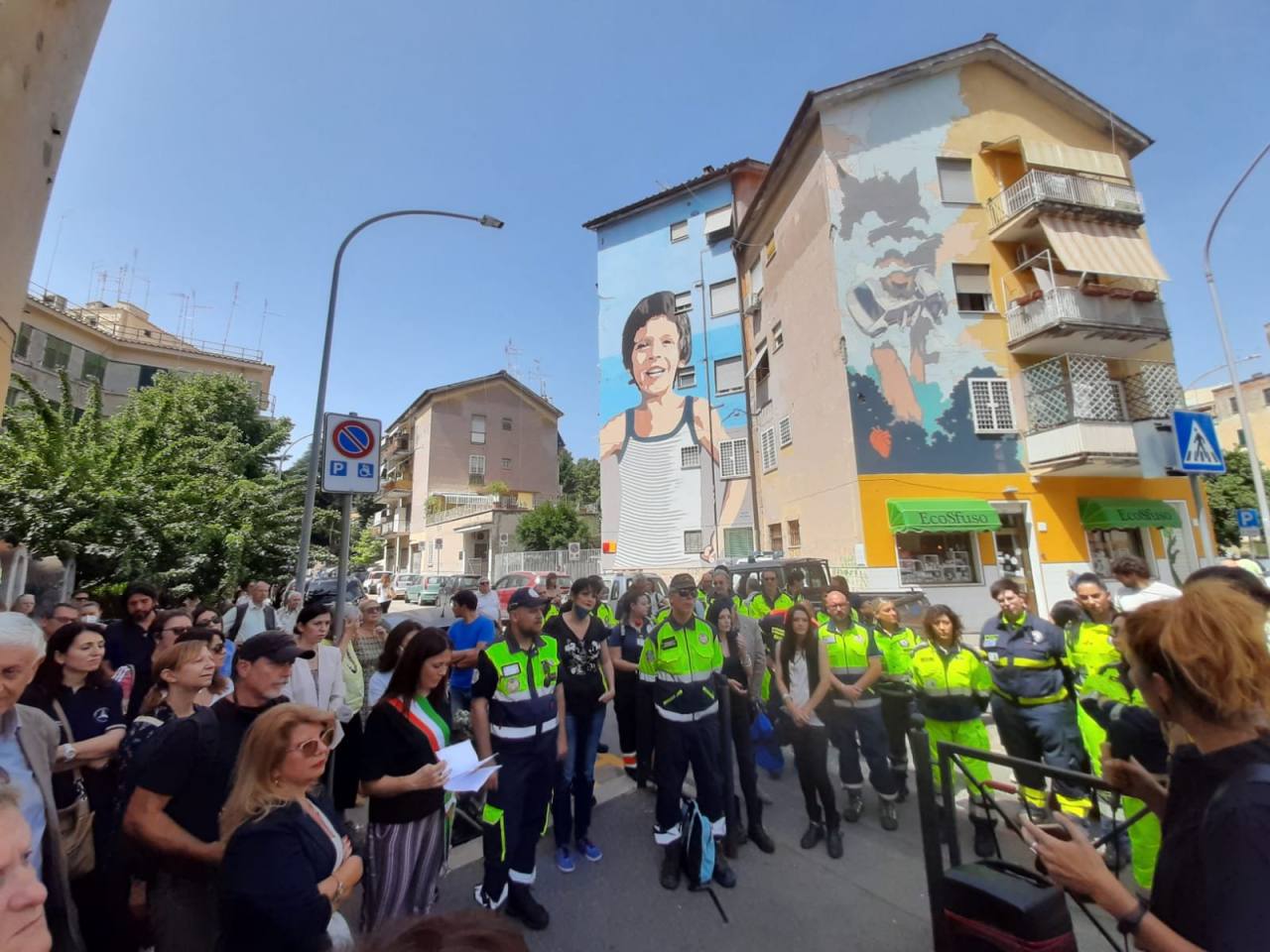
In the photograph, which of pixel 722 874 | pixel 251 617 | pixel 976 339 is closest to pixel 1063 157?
pixel 976 339

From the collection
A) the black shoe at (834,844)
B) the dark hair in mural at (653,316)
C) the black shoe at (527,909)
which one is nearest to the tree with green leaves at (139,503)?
the black shoe at (527,909)

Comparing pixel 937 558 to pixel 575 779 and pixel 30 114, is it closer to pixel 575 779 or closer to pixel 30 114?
pixel 575 779

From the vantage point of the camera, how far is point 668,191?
92.5 feet

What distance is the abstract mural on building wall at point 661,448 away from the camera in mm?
24719

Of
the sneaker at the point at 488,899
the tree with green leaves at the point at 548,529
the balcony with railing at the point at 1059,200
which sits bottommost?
the sneaker at the point at 488,899

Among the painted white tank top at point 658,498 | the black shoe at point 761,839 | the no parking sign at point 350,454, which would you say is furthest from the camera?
the painted white tank top at point 658,498

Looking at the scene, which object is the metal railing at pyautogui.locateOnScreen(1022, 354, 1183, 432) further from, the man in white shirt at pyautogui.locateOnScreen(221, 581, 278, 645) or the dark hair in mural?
the man in white shirt at pyautogui.locateOnScreen(221, 581, 278, 645)

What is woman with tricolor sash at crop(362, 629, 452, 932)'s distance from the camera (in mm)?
2703

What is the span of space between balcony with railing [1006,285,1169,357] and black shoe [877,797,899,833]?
16.1 m

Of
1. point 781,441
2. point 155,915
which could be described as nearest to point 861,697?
point 155,915

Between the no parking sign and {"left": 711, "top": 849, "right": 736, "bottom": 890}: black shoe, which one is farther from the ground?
the no parking sign

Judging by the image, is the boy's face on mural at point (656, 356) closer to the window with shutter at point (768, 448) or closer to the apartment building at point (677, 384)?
the apartment building at point (677, 384)

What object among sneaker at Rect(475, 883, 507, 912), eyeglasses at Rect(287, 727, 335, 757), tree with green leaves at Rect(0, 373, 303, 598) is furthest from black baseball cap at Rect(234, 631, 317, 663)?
tree with green leaves at Rect(0, 373, 303, 598)

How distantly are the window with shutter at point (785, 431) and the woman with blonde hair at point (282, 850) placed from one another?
757 inches
